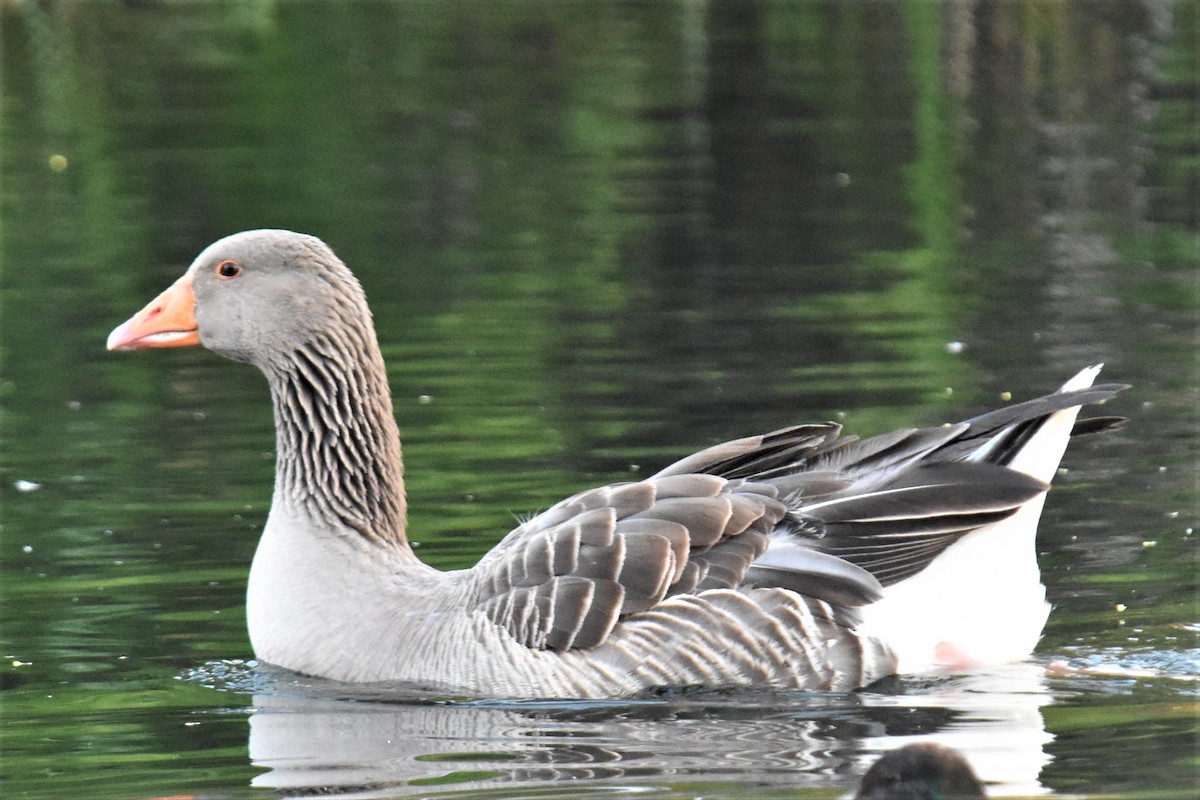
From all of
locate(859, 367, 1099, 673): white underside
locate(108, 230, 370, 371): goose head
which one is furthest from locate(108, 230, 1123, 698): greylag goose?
locate(108, 230, 370, 371): goose head

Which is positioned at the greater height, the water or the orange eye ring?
the orange eye ring

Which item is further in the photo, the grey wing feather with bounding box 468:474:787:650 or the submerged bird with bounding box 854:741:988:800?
the grey wing feather with bounding box 468:474:787:650

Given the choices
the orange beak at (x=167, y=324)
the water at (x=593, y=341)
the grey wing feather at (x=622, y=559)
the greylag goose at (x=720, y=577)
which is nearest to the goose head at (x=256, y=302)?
the orange beak at (x=167, y=324)

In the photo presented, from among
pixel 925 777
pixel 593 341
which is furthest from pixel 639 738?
pixel 593 341

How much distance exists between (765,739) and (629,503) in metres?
1.24

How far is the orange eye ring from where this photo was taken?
9188 millimetres

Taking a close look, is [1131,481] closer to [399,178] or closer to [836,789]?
[836,789]

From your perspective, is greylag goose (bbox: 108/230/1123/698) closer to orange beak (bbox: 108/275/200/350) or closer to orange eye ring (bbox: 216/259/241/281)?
orange beak (bbox: 108/275/200/350)

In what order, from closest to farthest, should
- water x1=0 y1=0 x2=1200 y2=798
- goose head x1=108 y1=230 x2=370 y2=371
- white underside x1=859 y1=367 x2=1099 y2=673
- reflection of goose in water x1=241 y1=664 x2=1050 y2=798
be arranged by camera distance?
reflection of goose in water x1=241 y1=664 x2=1050 y2=798 → water x1=0 y1=0 x2=1200 y2=798 → white underside x1=859 y1=367 x2=1099 y2=673 → goose head x1=108 y1=230 x2=370 y2=371

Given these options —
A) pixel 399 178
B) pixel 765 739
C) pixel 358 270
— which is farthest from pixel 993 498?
pixel 399 178

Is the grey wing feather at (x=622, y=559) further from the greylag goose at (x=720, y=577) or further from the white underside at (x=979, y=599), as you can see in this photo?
the white underside at (x=979, y=599)

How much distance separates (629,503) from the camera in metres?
8.32

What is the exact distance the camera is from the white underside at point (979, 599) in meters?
8.30

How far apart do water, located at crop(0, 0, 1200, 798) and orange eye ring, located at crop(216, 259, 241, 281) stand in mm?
1678
